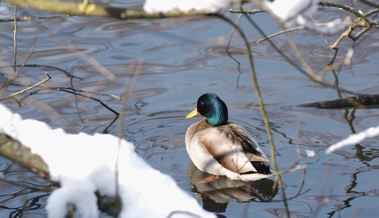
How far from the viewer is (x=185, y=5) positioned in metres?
3.07

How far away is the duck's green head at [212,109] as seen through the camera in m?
7.44

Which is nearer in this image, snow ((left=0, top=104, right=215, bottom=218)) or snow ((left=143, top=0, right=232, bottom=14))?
snow ((left=143, top=0, right=232, bottom=14))

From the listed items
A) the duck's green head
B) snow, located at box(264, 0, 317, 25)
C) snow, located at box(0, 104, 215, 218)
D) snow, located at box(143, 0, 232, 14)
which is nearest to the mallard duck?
the duck's green head

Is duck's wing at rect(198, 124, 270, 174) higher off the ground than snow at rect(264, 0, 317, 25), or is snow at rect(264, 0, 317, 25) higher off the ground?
snow at rect(264, 0, 317, 25)

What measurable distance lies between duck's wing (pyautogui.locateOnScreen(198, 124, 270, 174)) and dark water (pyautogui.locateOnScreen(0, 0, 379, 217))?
0.55 ft

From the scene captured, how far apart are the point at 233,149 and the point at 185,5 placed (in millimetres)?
3930

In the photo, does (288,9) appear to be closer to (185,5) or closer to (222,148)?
(185,5)

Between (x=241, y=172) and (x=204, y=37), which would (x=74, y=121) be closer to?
(x=241, y=172)

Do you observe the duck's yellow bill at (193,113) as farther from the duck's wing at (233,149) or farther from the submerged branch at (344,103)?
the submerged branch at (344,103)

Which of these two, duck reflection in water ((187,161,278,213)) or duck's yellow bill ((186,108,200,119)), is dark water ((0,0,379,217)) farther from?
duck's yellow bill ((186,108,200,119))

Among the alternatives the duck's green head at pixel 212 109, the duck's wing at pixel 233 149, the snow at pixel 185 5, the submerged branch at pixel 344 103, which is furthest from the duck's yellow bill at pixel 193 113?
the snow at pixel 185 5

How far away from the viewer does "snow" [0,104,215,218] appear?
3.17m

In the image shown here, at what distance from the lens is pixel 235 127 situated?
7082 millimetres

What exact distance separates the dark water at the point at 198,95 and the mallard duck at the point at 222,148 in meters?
0.13
